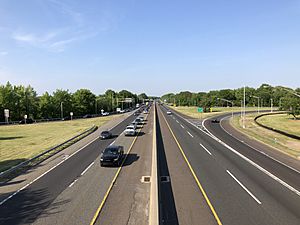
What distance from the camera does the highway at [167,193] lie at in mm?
12391

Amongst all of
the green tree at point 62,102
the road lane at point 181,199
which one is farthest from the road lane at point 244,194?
the green tree at point 62,102

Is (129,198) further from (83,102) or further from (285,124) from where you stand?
(83,102)

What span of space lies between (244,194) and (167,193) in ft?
16.0

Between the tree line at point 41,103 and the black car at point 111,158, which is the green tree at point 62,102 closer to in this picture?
the tree line at point 41,103

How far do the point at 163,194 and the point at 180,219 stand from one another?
3.53m

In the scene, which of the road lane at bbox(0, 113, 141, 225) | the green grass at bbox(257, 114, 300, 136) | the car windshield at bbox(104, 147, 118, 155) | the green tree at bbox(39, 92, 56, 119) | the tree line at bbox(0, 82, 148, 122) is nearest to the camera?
the road lane at bbox(0, 113, 141, 225)

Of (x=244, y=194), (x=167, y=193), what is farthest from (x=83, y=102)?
(x=244, y=194)

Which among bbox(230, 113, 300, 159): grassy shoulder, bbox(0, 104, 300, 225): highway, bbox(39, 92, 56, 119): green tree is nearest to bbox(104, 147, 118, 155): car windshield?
bbox(0, 104, 300, 225): highway

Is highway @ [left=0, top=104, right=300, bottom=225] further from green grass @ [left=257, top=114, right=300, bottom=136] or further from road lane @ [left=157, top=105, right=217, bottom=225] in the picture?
green grass @ [left=257, top=114, right=300, bottom=136]

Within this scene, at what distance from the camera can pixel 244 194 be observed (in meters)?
15.6

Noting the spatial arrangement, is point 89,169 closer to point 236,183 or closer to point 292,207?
point 236,183

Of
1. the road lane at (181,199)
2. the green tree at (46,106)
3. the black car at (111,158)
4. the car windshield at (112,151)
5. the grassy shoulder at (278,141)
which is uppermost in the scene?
the green tree at (46,106)

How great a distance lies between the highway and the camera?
12.4m

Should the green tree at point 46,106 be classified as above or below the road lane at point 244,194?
above
